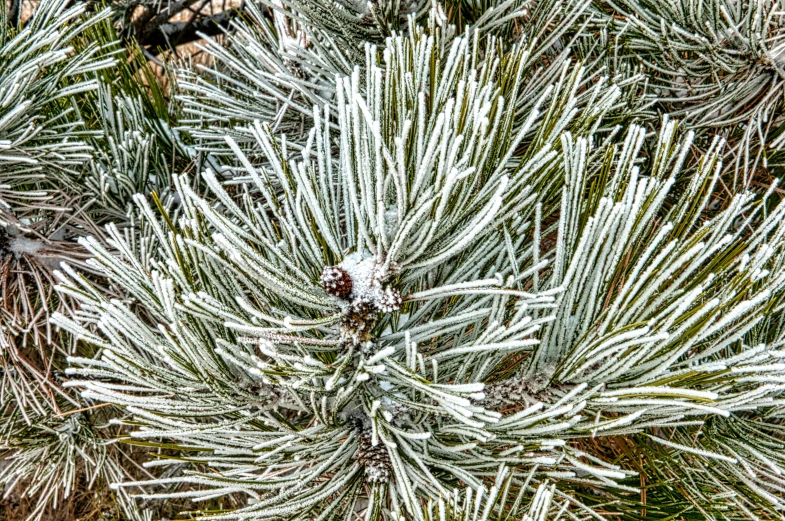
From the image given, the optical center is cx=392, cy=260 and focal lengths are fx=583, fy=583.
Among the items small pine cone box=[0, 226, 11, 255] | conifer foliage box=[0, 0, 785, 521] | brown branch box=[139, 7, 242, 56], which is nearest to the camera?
conifer foliage box=[0, 0, 785, 521]

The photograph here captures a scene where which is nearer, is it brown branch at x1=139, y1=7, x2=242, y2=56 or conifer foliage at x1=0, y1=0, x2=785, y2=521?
conifer foliage at x1=0, y1=0, x2=785, y2=521

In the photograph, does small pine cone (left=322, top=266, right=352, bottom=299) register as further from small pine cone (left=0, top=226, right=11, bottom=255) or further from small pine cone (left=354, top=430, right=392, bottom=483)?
small pine cone (left=0, top=226, right=11, bottom=255)

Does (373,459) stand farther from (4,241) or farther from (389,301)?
(4,241)

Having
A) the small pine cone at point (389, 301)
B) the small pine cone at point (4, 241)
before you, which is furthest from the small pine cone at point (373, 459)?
the small pine cone at point (4, 241)

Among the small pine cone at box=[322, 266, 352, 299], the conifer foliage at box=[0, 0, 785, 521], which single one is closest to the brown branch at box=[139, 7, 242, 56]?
the conifer foliage at box=[0, 0, 785, 521]

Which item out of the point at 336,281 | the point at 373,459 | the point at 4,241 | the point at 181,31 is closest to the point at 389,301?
the point at 336,281

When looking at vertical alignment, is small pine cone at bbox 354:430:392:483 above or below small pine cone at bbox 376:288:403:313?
below
